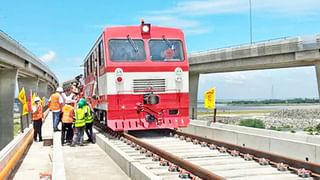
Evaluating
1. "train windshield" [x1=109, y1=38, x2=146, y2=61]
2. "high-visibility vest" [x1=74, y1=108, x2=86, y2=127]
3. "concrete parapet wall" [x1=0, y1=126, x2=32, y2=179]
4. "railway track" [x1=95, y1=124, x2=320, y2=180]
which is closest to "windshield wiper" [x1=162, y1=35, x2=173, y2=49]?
"train windshield" [x1=109, y1=38, x2=146, y2=61]

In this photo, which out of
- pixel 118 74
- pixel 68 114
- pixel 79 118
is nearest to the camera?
pixel 79 118

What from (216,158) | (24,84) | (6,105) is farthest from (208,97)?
(24,84)

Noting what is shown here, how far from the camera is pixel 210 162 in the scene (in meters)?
9.50

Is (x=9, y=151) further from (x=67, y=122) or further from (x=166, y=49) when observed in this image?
(x=166, y=49)

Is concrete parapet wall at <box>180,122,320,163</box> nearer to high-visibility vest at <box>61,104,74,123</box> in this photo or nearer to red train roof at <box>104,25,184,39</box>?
red train roof at <box>104,25,184,39</box>

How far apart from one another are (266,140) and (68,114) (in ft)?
20.1

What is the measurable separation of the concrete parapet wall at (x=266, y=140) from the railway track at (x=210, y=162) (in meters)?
1.13

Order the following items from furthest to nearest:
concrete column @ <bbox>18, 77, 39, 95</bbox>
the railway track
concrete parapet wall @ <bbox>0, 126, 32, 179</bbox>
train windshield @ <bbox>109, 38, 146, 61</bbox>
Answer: concrete column @ <bbox>18, 77, 39, 95</bbox>, train windshield @ <bbox>109, 38, 146, 61</bbox>, concrete parapet wall @ <bbox>0, 126, 32, 179</bbox>, the railway track

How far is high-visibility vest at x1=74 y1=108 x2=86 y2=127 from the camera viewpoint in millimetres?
13281

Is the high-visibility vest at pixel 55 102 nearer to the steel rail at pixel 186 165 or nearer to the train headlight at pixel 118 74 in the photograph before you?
the train headlight at pixel 118 74

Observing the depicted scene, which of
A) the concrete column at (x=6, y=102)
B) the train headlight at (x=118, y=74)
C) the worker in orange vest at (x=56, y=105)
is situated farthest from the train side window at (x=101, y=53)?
the concrete column at (x=6, y=102)

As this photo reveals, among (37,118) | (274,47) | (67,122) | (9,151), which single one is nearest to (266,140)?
(67,122)

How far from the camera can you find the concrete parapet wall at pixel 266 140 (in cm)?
984

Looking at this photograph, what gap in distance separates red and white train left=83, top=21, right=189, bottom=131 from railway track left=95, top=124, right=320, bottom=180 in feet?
3.21
